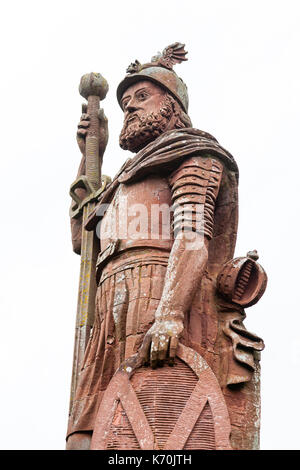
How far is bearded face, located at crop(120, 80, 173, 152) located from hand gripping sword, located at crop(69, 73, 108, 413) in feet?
3.53

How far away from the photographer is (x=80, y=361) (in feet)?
43.0

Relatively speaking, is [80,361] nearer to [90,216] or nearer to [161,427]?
[90,216]

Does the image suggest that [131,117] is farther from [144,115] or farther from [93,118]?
[93,118]

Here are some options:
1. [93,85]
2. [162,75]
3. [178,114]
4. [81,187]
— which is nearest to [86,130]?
[93,85]

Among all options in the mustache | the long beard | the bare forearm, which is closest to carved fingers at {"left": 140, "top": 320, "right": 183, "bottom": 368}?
the bare forearm

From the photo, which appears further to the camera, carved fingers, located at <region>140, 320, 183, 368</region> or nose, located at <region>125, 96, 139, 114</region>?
nose, located at <region>125, 96, 139, 114</region>

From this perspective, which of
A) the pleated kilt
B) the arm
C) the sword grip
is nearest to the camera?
the arm

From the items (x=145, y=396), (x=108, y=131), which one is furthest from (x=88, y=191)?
(x=145, y=396)

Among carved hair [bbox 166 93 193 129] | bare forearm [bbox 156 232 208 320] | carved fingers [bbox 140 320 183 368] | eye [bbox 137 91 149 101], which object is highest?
eye [bbox 137 91 149 101]

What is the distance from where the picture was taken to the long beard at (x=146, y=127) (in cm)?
1302

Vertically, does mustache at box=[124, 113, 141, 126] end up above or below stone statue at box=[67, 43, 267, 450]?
above

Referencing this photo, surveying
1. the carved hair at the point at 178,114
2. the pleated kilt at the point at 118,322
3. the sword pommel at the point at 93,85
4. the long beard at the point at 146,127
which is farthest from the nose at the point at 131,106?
the pleated kilt at the point at 118,322

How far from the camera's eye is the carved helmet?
1329 cm

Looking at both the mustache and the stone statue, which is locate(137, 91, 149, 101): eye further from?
the mustache
